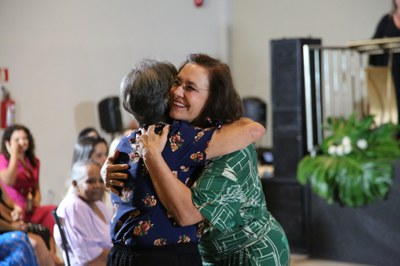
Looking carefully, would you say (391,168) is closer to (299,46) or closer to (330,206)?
(330,206)

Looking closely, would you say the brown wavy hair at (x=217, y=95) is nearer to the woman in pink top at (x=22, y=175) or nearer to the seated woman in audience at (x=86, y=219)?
the seated woman in audience at (x=86, y=219)

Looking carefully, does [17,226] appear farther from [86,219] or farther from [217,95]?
[217,95]

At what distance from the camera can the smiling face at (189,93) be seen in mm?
2426

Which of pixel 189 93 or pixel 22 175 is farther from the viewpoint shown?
pixel 22 175

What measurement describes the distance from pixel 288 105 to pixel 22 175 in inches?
95.2

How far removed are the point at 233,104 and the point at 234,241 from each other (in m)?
0.46

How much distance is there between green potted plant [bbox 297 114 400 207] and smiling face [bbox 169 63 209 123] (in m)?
3.94

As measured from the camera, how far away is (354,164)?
6.23 m

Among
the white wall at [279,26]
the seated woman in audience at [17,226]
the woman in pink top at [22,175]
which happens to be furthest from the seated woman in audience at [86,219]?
the white wall at [279,26]

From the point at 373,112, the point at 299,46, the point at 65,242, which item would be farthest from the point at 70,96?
the point at 65,242

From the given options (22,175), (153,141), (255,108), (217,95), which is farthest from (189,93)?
(255,108)

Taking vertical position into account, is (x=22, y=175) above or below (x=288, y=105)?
below

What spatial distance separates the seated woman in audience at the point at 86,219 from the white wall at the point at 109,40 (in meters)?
3.52

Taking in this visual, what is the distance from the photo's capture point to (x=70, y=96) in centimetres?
830
